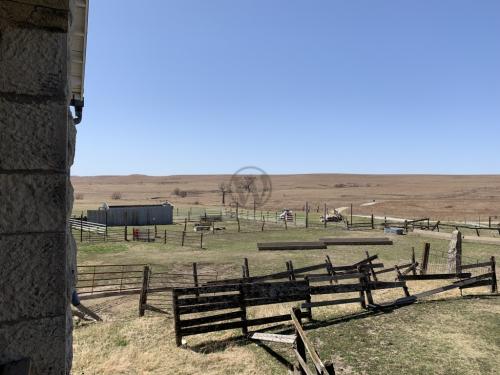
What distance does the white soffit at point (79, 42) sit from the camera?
4.60m

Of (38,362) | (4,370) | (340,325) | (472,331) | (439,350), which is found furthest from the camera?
(340,325)

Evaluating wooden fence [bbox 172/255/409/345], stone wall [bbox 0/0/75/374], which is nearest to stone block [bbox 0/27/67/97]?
stone wall [bbox 0/0/75/374]

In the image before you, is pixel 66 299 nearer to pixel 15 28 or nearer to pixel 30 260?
pixel 30 260

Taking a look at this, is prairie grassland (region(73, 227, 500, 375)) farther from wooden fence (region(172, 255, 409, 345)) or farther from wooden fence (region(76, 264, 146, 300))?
wooden fence (region(76, 264, 146, 300))

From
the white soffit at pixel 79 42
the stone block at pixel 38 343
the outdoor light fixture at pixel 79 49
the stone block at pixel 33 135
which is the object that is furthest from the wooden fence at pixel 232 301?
the stone block at pixel 33 135

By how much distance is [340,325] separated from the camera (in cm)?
1024

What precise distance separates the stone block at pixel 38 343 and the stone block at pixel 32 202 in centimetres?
59

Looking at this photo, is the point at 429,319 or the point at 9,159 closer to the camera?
the point at 9,159

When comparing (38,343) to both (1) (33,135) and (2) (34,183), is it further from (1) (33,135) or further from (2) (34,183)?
(1) (33,135)

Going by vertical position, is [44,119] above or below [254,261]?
above

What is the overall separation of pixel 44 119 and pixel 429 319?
10.7 meters

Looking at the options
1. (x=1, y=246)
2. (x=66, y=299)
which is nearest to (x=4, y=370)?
(x=66, y=299)

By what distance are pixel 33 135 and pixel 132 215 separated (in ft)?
156

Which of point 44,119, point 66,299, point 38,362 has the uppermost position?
point 44,119
